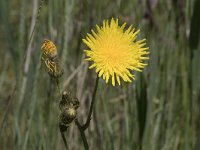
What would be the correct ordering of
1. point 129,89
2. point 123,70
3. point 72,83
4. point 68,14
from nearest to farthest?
point 123,70, point 68,14, point 129,89, point 72,83

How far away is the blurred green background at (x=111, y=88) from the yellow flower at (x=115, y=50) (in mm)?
216

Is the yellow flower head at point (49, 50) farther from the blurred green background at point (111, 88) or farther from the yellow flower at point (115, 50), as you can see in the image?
the blurred green background at point (111, 88)

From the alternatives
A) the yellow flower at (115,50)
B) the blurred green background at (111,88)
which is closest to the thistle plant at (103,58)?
the yellow flower at (115,50)

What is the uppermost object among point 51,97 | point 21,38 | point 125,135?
point 21,38

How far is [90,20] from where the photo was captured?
4.89ft

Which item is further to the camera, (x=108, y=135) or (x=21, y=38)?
(x=21, y=38)

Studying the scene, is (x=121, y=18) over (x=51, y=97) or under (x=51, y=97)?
over

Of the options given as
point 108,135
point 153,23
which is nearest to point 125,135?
point 108,135

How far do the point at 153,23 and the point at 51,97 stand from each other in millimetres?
412

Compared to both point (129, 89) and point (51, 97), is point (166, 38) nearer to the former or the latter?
point (129, 89)

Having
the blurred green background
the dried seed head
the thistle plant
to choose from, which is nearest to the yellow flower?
the thistle plant

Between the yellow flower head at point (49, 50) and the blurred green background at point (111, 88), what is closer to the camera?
the yellow flower head at point (49, 50)

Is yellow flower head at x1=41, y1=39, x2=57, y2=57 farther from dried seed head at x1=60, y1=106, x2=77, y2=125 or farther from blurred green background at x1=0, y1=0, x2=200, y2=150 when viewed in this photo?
blurred green background at x1=0, y1=0, x2=200, y2=150

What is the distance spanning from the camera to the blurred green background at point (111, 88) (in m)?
1.30
